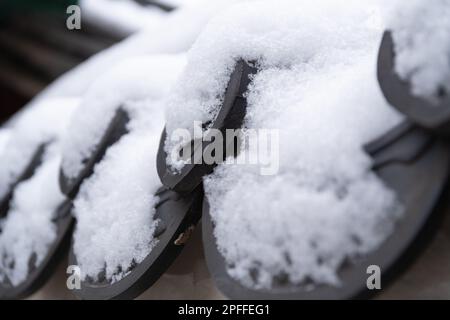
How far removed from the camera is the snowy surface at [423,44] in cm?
65

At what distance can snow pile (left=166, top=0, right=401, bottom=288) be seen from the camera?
0.69m

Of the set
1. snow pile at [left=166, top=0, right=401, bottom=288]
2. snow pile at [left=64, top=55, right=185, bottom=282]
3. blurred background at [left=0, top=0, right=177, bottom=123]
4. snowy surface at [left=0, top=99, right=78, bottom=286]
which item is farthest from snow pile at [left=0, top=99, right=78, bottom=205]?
blurred background at [left=0, top=0, right=177, bottom=123]

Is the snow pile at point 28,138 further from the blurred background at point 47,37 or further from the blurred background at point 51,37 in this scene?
the blurred background at point 47,37

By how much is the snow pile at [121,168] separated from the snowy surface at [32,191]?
0.45ft

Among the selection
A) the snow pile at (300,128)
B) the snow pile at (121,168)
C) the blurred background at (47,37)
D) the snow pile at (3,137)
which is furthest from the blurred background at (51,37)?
the snow pile at (300,128)

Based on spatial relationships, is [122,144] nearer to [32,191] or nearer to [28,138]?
[32,191]

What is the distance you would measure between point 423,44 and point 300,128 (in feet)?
0.63

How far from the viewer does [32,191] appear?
1362 mm

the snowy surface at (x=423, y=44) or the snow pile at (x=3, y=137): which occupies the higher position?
the snow pile at (x=3, y=137)

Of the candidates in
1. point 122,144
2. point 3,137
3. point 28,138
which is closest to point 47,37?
point 3,137

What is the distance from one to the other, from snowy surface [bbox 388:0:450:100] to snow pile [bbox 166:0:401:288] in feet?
0.20
